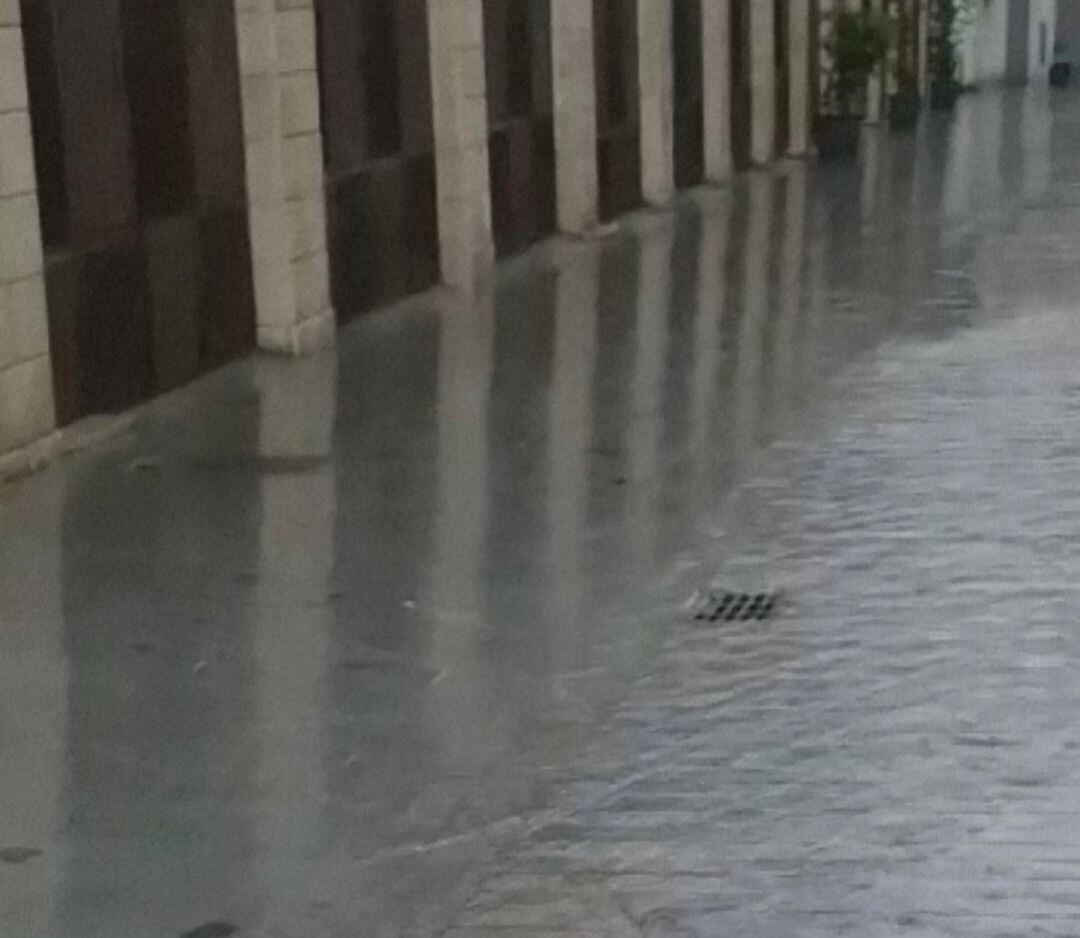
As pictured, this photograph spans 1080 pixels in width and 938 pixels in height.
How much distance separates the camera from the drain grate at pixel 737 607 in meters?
6.56

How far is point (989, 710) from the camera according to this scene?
18.7 feet

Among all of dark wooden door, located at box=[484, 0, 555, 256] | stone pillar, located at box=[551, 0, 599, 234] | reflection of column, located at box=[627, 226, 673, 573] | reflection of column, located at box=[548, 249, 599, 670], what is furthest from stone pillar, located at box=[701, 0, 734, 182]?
reflection of column, located at box=[548, 249, 599, 670]

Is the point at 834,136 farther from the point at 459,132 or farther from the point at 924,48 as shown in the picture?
the point at 459,132

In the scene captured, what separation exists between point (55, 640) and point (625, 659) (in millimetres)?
1646

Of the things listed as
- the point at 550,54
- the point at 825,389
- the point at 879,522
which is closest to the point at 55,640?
the point at 879,522

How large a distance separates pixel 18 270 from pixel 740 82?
530 inches

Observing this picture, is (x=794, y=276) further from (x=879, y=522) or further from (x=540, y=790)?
(x=540, y=790)

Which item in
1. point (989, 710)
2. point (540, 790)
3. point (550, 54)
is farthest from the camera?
point (550, 54)

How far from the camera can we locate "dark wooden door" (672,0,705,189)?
62.3 feet

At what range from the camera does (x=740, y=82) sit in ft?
69.0

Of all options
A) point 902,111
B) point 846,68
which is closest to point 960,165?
point 846,68

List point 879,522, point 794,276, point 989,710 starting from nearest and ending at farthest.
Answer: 1. point 989,710
2. point 879,522
3. point 794,276

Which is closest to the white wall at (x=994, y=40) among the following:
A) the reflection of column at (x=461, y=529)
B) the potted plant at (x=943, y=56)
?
the potted plant at (x=943, y=56)

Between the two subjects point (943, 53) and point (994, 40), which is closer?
point (943, 53)
